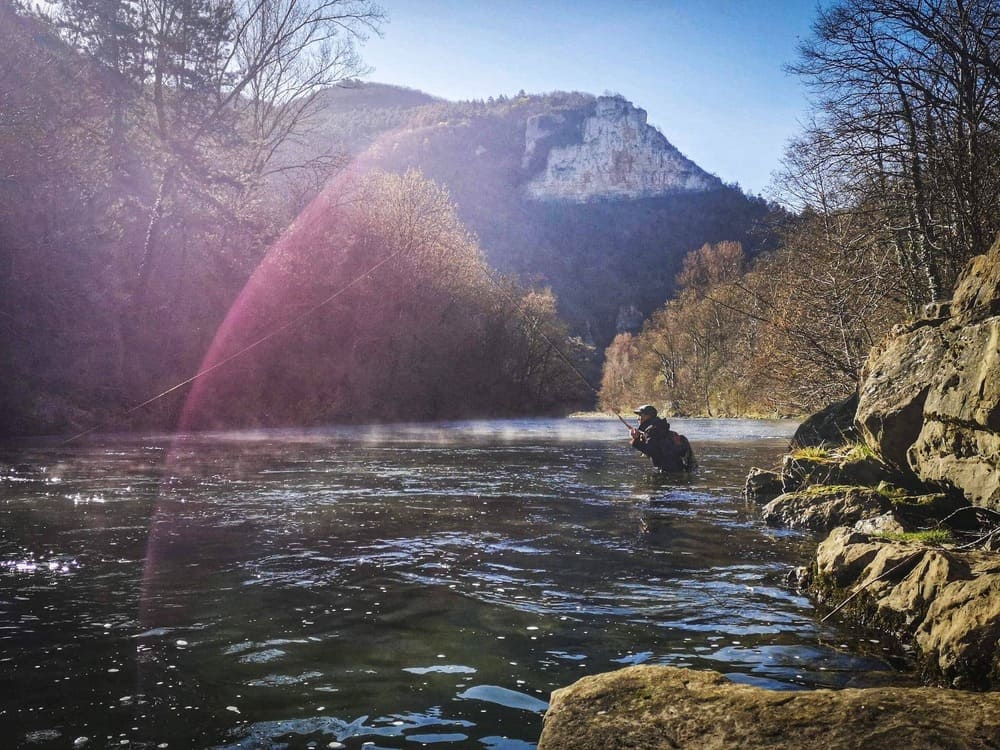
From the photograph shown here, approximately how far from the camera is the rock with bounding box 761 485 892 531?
10555 millimetres

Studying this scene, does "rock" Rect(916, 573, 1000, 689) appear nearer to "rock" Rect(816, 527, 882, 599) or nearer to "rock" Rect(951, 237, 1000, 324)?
"rock" Rect(816, 527, 882, 599)

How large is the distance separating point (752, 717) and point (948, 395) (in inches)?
262

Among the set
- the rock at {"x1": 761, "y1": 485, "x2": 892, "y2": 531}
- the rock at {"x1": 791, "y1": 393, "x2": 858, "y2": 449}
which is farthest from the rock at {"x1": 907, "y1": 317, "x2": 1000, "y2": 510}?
the rock at {"x1": 791, "y1": 393, "x2": 858, "y2": 449}

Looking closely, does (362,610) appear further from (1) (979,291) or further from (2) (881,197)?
(2) (881,197)

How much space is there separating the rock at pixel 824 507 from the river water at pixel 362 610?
527 mm

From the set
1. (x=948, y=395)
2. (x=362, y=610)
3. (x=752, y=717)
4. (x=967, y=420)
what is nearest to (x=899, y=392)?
(x=948, y=395)

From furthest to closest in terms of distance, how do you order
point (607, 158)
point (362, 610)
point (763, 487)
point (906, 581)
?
1. point (607, 158)
2. point (763, 487)
3. point (362, 610)
4. point (906, 581)

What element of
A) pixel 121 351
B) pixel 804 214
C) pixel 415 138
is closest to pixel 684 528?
pixel 804 214

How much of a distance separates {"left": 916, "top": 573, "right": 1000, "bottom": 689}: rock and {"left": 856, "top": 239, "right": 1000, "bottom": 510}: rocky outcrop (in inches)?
114

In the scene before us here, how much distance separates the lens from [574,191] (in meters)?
161

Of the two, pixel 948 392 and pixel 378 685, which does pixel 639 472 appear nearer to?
pixel 948 392

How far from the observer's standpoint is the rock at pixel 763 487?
550 inches

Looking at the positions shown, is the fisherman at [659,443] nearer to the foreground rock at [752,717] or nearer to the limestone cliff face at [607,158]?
the foreground rock at [752,717]

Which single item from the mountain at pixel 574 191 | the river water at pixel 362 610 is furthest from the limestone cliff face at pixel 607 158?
the river water at pixel 362 610
